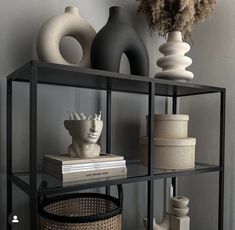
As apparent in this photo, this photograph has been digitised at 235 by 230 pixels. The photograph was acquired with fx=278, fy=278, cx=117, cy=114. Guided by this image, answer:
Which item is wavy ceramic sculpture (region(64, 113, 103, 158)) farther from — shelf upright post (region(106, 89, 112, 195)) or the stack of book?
shelf upright post (region(106, 89, 112, 195))

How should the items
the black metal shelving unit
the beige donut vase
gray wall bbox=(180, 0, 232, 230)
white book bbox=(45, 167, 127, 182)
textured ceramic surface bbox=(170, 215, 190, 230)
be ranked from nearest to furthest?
the black metal shelving unit → white book bbox=(45, 167, 127, 182) → the beige donut vase → textured ceramic surface bbox=(170, 215, 190, 230) → gray wall bbox=(180, 0, 232, 230)

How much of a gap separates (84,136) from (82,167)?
4.2 inches

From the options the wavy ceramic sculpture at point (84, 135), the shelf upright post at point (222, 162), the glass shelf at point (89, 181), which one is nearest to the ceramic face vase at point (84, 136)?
the wavy ceramic sculpture at point (84, 135)

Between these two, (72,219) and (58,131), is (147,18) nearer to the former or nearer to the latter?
(58,131)

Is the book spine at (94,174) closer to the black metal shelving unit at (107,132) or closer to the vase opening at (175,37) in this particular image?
the black metal shelving unit at (107,132)

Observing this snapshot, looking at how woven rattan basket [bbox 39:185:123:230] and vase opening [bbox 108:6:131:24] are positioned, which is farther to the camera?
vase opening [bbox 108:6:131:24]

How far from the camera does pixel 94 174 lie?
3.12 ft

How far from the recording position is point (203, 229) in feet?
4.89

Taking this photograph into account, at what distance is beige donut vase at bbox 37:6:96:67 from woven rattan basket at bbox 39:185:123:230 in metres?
0.54

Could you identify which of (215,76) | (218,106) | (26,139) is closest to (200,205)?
(218,106)

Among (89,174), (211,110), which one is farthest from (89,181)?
(211,110)

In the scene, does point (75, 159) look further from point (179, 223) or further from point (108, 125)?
point (179, 223)

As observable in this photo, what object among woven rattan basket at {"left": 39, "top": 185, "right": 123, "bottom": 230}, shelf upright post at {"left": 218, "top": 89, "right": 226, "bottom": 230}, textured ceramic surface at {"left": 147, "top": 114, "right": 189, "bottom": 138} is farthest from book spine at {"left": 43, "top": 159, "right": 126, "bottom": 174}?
shelf upright post at {"left": 218, "top": 89, "right": 226, "bottom": 230}

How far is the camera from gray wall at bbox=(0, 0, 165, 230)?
1107 mm
